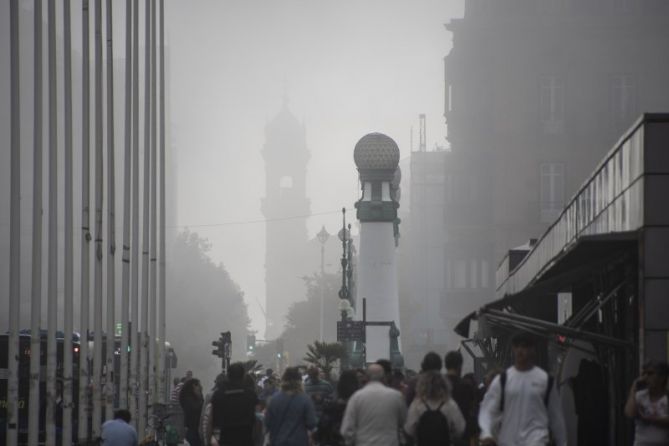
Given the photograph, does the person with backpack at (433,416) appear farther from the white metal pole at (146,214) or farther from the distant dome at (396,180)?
the distant dome at (396,180)

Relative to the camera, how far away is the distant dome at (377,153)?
72.3 metres

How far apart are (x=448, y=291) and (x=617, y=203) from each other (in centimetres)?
7506

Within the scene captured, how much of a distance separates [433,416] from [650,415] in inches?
86.5

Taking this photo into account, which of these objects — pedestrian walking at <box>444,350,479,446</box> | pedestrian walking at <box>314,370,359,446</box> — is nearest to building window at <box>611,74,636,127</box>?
pedestrian walking at <box>444,350,479,446</box>

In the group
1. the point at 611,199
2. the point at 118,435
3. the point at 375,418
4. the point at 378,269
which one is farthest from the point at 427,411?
the point at 378,269

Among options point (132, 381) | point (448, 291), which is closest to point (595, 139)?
point (448, 291)

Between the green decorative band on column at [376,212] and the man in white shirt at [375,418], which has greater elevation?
the green decorative band on column at [376,212]

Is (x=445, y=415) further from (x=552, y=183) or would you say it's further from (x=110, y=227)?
(x=552, y=183)

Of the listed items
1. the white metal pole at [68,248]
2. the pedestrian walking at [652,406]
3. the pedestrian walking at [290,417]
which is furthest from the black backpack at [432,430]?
the white metal pole at [68,248]

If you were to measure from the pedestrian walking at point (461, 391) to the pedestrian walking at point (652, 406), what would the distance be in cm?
182

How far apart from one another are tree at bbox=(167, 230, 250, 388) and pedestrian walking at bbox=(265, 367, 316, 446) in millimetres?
99415

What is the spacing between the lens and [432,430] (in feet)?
56.6

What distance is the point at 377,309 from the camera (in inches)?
2670

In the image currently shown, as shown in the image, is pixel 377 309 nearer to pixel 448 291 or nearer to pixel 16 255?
pixel 448 291
